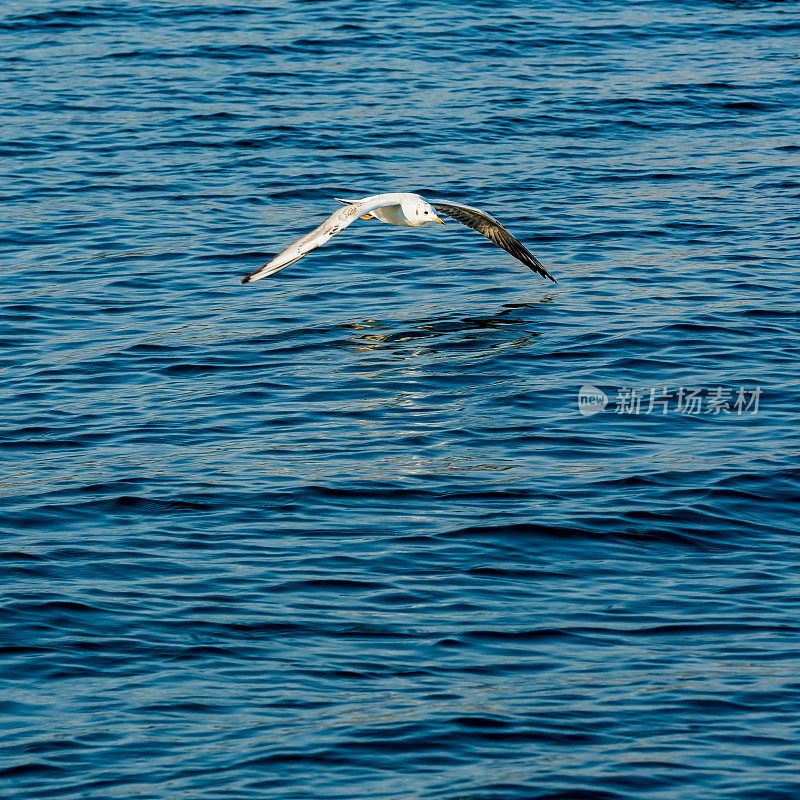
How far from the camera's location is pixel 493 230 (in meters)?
16.6

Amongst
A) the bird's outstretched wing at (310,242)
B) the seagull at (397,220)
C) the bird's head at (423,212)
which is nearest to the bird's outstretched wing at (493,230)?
the seagull at (397,220)

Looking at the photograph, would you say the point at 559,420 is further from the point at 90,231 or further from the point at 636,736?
the point at 90,231

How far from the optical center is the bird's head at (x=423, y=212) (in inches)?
619

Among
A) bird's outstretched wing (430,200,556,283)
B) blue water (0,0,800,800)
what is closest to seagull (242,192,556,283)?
bird's outstretched wing (430,200,556,283)

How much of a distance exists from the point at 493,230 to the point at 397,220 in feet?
3.62

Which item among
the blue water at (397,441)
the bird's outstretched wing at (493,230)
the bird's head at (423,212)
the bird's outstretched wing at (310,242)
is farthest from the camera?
the bird's outstretched wing at (493,230)

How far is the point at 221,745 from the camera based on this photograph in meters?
7.91

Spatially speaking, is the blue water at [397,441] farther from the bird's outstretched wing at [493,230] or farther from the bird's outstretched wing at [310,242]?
the bird's outstretched wing at [310,242]

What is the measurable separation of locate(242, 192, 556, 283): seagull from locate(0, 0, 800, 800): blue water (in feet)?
1.84

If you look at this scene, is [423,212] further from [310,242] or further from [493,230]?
[310,242]

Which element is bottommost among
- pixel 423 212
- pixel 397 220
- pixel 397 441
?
pixel 397 441

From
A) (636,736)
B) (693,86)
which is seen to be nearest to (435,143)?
(693,86)

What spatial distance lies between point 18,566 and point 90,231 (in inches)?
360

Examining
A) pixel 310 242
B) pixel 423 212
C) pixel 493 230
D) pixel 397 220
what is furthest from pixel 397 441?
pixel 493 230
